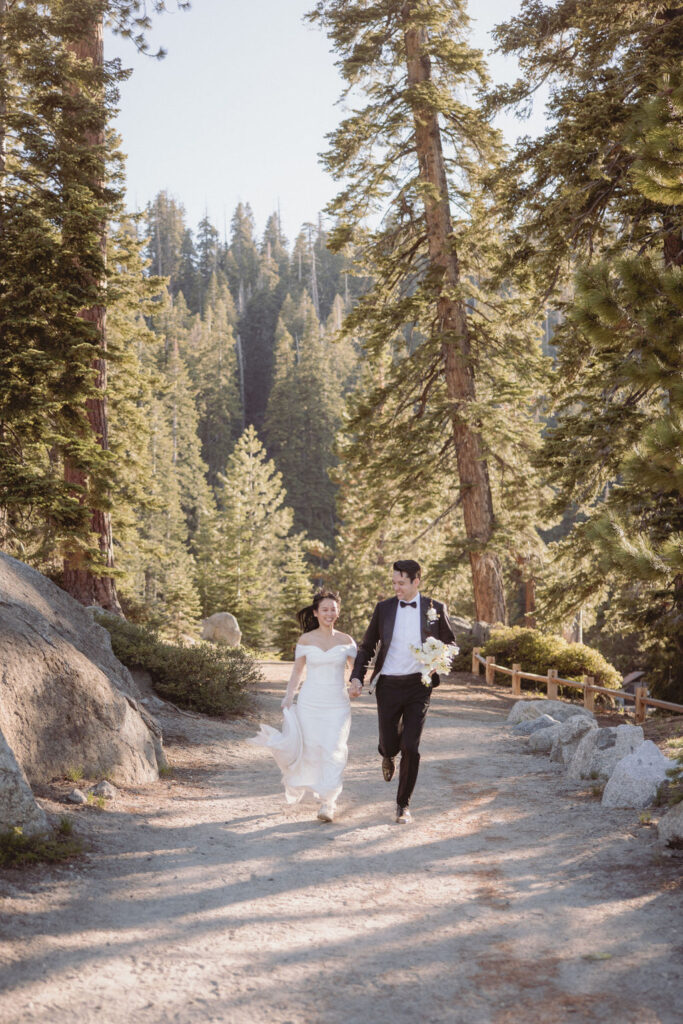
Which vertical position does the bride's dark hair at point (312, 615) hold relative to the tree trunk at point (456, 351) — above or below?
below

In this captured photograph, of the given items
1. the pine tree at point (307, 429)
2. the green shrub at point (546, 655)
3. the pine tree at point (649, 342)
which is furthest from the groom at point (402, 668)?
the pine tree at point (307, 429)

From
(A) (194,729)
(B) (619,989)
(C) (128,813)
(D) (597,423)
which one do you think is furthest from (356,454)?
(B) (619,989)

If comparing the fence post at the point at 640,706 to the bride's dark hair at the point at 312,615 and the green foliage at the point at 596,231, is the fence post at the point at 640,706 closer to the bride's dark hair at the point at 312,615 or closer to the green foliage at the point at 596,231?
the green foliage at the point at 596,231

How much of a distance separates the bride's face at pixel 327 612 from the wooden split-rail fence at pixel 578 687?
17.3ft

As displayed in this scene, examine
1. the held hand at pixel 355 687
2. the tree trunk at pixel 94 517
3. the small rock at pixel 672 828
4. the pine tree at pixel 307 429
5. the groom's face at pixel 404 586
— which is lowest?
the small rock at pixel 672 828

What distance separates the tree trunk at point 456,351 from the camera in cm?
1811

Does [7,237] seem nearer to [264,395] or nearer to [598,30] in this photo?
[598,30]

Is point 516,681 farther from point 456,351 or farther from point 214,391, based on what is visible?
point 214,391

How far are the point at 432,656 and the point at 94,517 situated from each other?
943 cm

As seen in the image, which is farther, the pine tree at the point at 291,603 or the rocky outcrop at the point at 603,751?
the pine tree at the point at 291,603

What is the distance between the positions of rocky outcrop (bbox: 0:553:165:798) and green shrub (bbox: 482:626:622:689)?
10.8m

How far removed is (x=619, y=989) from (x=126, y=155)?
1536cm

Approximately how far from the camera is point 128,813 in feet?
21.0

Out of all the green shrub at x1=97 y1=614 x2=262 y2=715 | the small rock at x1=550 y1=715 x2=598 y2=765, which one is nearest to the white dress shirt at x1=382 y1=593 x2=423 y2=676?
the small rock at x1=550 y1=715 x2=598 y2=765
